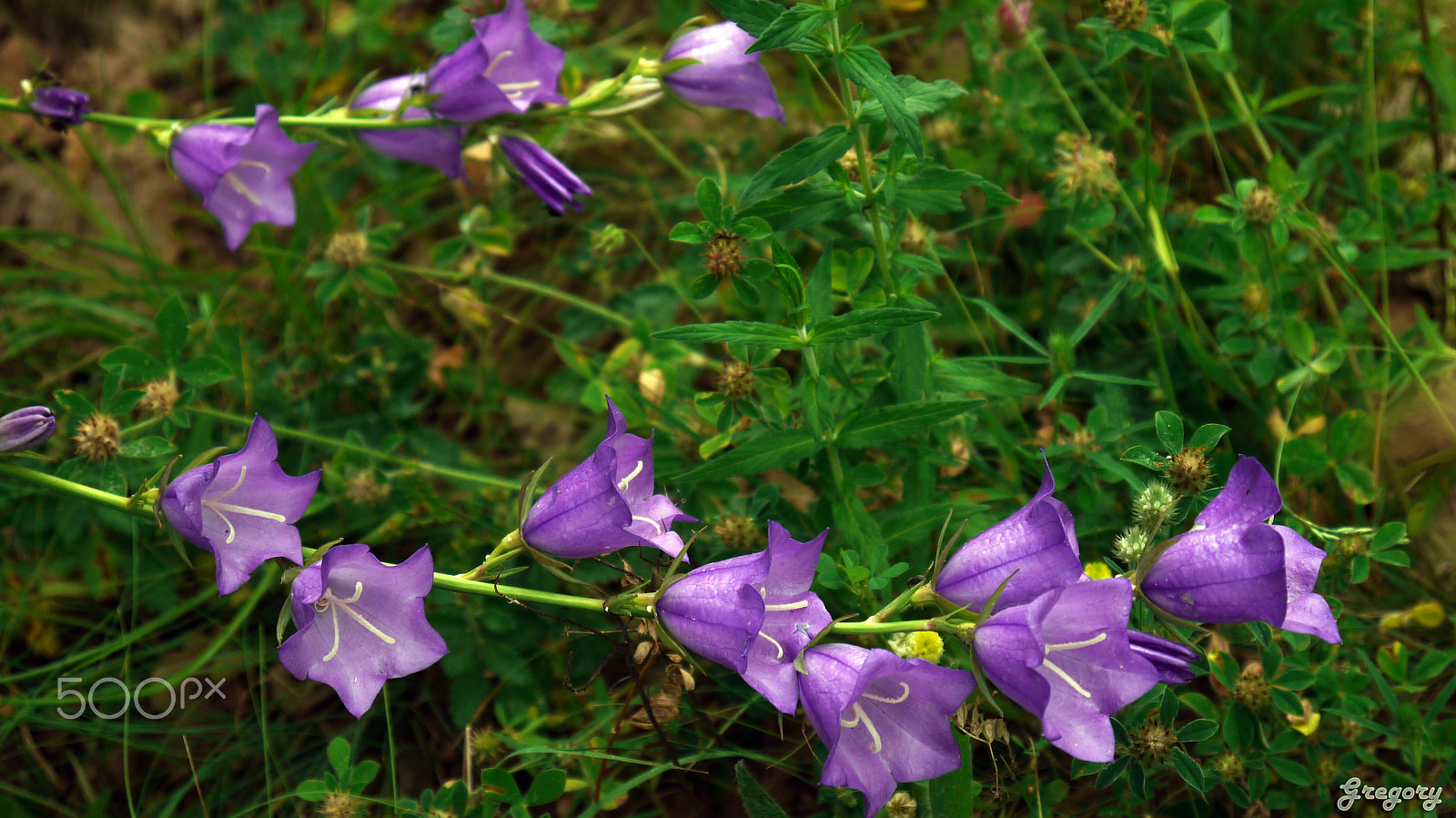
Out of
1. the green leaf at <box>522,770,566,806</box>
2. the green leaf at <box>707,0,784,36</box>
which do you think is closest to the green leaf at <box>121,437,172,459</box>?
the green leaf at <box>522,770,566,806</box>

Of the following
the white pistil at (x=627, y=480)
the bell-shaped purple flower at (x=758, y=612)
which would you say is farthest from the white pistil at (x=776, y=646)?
the white pistil at (x=627, y=480)

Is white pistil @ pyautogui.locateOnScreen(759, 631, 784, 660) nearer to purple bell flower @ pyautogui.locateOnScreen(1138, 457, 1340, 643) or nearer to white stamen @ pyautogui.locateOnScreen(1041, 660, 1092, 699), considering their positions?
white stamen @ pyautogui.locateOnScreen(1041, 660, 1092, 699)

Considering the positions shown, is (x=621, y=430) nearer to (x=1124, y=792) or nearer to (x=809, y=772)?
(x=809, y=772)

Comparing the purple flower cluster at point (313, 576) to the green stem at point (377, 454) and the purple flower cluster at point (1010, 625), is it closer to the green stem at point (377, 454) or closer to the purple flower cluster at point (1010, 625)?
the purple flower cluster at point (1010, 625)

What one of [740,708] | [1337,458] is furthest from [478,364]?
[1337,458]

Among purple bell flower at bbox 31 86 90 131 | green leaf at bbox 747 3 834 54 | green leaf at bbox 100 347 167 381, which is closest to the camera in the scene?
green leaf at bbox 747 3 834 54
